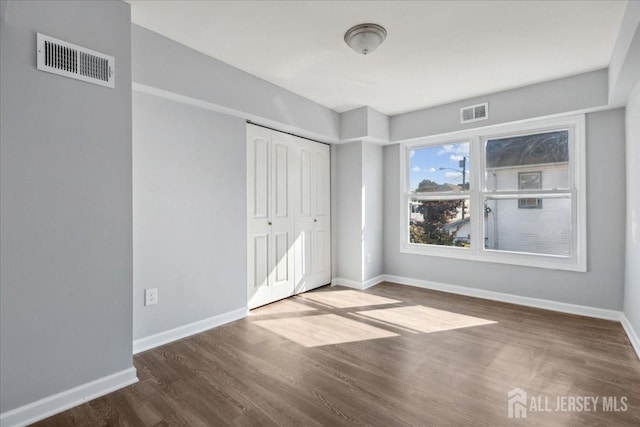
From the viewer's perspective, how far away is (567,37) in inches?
98.3

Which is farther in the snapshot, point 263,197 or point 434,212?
point 434,212

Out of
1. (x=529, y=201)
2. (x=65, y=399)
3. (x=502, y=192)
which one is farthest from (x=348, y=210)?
(x=65, y=399)

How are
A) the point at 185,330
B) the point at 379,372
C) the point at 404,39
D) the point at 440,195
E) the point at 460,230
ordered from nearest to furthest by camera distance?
the point at 379,372
the point at 404,39
the point at 185,330
the point at 460,230
the point at 440,195

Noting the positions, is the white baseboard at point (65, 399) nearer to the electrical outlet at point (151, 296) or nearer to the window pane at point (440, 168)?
the electrical outlet at point (151, 296)

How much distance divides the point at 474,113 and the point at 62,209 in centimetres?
420

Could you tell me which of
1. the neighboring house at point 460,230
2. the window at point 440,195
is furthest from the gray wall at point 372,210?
the neighboring house at point 460,230

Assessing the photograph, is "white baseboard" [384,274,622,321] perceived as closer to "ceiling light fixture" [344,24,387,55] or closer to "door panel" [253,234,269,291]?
"door panel" [253,234,269,291]

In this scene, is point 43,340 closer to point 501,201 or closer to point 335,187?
point 335,187

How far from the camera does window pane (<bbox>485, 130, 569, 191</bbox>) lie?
139 inches

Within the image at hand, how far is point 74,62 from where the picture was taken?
191 centimetres

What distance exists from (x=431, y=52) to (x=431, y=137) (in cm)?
173

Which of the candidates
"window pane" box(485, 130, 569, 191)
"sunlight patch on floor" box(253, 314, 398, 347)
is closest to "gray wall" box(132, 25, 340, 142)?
"sunlight patch on floor" box(253, 314, 398, 347)

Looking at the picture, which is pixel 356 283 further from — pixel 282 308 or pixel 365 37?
pixel 365 37

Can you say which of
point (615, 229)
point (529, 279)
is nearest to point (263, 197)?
point (529, 279)
